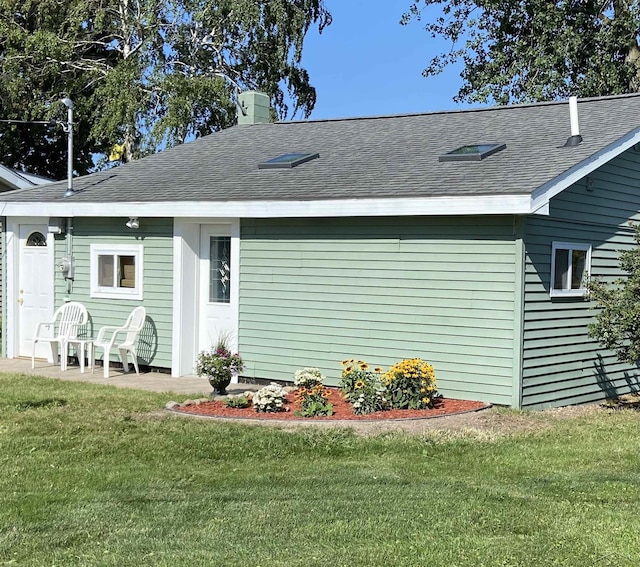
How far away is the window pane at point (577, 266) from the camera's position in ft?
32.4

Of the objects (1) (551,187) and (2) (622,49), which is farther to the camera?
(2) (622,49)

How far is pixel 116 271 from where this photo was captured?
12055 millimetres

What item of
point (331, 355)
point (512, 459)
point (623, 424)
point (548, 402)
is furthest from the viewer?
point (331, 355)

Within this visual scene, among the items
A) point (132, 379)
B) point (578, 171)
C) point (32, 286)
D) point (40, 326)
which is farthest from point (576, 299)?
point (32, 286)

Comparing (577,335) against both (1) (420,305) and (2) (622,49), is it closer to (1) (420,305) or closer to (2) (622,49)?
(1) (420,305)

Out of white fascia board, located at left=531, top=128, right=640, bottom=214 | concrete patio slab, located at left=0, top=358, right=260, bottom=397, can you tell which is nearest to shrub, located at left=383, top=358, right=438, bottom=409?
white fascia board, located at left=531, top=128, right=640, bottom=214

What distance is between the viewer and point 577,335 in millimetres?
9883

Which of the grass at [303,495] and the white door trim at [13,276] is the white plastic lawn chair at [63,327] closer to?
the white door trim at [13,276]

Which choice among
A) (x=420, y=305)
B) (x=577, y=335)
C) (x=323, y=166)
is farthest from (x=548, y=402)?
(x=323, y=166)

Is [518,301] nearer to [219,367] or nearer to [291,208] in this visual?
[291,208]

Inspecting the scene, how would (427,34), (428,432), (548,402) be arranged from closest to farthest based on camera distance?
(428,432) → (548,402) → (427,34)

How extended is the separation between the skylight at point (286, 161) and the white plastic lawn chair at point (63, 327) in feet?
11.3

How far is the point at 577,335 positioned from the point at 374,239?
2733 millimetres

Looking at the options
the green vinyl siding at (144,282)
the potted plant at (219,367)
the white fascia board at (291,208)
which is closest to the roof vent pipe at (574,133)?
the white fascia board at (291,208)
